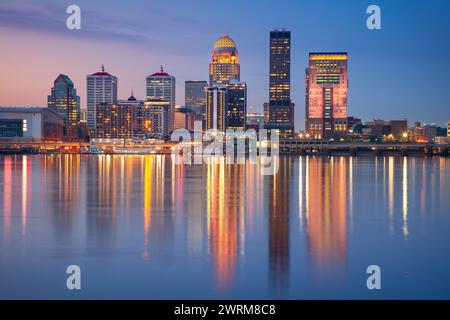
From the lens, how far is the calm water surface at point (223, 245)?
54.8ft

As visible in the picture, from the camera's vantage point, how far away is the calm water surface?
16703 millimetres

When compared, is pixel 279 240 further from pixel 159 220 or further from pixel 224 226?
pixel 159 220

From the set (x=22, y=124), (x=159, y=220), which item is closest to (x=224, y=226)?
(x=159, y=220)

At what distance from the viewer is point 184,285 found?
16.9 metres

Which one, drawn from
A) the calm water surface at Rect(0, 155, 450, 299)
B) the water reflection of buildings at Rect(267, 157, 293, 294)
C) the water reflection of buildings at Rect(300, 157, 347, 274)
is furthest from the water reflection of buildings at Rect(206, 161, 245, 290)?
the water reflection of buildings at Rect(300, 157, 347, 274)

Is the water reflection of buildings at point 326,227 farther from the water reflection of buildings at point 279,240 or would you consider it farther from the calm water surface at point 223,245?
the water reflection of buildings at point 279,240

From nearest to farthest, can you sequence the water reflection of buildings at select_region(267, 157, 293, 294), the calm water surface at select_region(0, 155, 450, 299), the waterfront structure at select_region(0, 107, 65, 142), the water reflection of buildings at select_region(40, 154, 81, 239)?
the calm water surface at select_region(0, 155, 450, 299) < the water reflection of buildings at select_region(267, 157, 293, 294) < the water reflection of buildings at select_region(40, 154, 81, 239) < the waterfront structure at select_region(0, 107, 65, 142)

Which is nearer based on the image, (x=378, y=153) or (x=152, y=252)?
(x=152, y=252)

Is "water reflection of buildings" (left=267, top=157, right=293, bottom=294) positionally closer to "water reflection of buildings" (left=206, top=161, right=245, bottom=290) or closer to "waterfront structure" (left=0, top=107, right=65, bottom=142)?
"water reflection of buildings" (left=206, top=161, right=245, bottom=290)

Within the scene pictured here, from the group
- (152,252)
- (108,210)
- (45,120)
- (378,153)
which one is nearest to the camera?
(152,252)

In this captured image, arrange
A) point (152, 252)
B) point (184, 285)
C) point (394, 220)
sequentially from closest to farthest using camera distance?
point (184, 285) < point (152, 252) < point (394, 220)
